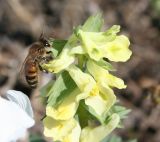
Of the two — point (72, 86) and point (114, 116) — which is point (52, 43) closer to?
point (72, 86)

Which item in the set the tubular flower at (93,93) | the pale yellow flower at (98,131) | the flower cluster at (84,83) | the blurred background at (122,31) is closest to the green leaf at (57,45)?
the flower cluster at (84,83)

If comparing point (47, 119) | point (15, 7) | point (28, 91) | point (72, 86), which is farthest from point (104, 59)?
point (15, 7)

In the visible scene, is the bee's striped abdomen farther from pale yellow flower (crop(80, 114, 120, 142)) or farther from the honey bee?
pale yellow flower (crop(80, 114, 120, 142))

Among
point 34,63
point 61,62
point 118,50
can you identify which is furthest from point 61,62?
point 34,63

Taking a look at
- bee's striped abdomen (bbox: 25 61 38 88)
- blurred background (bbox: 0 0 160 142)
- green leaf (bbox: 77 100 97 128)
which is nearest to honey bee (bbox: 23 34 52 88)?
bee's striped abdomen (bbox: 25 61 38 88)

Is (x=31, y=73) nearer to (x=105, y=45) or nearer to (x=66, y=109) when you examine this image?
(x=66, y=109)
